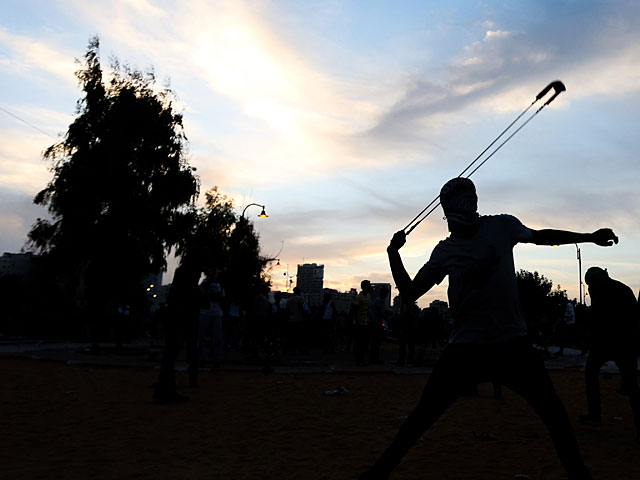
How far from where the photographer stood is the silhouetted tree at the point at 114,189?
2000cm

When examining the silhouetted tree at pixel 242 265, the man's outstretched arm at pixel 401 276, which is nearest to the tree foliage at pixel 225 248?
the silhouetted tree at pixel 242 265

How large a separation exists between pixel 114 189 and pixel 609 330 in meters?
18.0

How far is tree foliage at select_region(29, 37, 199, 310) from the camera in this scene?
20047 millimetres

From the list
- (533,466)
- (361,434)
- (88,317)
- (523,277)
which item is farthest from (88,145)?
(523,277)

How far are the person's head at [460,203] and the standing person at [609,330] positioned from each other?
12.5ft

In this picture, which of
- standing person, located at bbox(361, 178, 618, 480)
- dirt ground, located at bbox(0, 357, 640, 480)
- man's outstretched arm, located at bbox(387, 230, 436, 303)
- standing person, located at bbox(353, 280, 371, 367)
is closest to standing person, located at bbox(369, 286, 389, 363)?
standing person, located at bbox(353, 280, 371, 367)

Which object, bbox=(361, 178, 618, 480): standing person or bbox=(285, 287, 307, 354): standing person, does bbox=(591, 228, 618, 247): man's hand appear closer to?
bbox=(361, 178, 618, 480): standing person

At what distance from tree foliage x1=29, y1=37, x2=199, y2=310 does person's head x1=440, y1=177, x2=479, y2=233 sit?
1783 cm

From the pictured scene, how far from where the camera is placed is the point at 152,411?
7.23 m

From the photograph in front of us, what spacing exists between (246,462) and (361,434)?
5.32ft

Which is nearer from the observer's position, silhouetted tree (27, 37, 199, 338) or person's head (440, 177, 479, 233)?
person's head (440, 177, 479, 233)

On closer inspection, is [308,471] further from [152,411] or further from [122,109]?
[122,109]

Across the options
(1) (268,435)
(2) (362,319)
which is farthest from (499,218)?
(2) (362,319)

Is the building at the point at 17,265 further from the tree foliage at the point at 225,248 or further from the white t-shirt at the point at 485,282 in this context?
the white t-shirt at the point at 485,282
